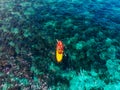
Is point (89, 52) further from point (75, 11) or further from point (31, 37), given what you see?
point (75, 11)

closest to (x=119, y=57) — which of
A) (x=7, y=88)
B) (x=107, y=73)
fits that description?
(x=107, y=73)

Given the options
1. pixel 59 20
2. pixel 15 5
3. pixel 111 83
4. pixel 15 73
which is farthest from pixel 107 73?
pixel 15 5

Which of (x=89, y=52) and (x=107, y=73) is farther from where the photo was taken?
(x=89, y=52)

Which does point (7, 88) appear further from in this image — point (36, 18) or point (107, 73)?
point (36, 18)

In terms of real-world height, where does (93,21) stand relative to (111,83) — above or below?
above

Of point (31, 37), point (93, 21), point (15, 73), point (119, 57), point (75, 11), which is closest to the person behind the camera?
point (15, 73)

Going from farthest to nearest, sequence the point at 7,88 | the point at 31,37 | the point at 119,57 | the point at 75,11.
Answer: the point at 75,11 → the point at 31,37 → the point at 119,57 → the point at 7,88
